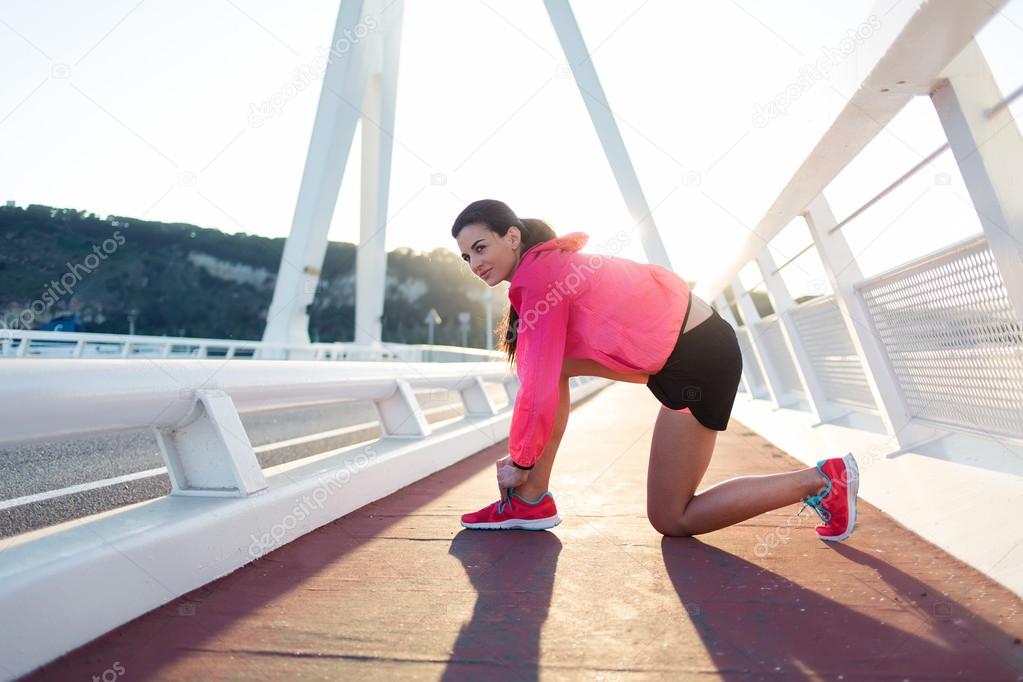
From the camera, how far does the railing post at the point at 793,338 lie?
17.6 ft

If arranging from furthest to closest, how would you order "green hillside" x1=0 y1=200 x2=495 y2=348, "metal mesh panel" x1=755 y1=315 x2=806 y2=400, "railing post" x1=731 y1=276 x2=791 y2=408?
"green hillside" x1=0 y1=200 x2=495 y2=348 → "railing post" x1=731 y1=276 x2=791 y2=408 → "metal mesh panel" x1=755 y1=315 x2=806 y2=400

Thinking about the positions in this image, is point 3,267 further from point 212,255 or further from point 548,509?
point 212,255

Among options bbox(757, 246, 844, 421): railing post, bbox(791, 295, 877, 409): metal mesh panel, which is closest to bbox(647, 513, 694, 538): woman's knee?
bbox(791, 295, 877, 409): metal mesh panel

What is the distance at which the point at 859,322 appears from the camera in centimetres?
373

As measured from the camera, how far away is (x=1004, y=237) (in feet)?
6.82

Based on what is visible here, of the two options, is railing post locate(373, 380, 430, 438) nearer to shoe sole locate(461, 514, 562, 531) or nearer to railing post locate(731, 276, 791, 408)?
shoe sole locate(461, 514, 562, 531)

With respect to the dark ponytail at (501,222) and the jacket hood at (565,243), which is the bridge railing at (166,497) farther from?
the jacket hood at (565,243)

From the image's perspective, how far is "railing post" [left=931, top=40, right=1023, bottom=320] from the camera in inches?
80.1

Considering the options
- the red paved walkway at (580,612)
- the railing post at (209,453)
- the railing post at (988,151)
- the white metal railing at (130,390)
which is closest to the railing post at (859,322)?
the red paved walkway at (580,612)

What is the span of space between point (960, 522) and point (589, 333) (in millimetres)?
1278

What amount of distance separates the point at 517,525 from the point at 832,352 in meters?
2.80

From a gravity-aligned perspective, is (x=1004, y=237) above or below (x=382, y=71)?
below

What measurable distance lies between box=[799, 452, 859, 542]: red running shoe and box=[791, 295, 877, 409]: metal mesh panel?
66.3 inches

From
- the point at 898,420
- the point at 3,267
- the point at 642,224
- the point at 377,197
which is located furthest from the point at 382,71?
the point at 898,420
